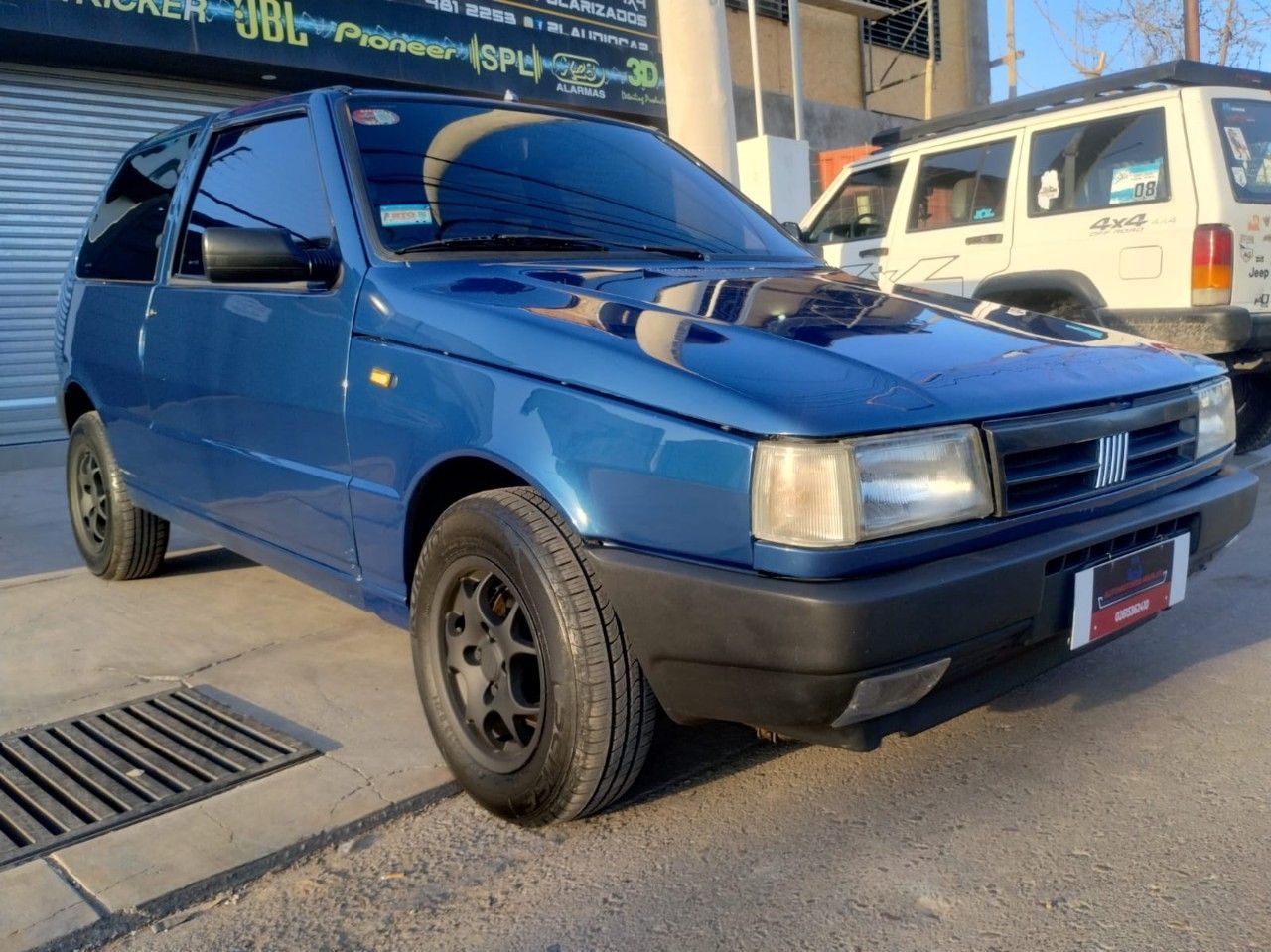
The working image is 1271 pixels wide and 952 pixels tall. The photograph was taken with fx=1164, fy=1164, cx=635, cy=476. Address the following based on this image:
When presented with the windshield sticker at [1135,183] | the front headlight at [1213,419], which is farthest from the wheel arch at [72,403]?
the windshield sticker at [1135,183]

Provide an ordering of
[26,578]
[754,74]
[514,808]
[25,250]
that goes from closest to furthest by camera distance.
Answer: [514,808] → [26,578] → [25,250] → [754,74]

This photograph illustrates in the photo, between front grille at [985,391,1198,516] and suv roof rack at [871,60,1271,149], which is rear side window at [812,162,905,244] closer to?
suv roof rack at [871,60,1271,149]

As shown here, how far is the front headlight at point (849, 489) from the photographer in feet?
6.74

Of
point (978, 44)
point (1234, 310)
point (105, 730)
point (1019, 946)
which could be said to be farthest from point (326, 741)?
point (978, 44)

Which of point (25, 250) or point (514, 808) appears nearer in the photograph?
point (514, 808)

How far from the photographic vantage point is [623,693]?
92.4 inches

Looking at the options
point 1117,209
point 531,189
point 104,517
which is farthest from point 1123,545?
point 1117,209

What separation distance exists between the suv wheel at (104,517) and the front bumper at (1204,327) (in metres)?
4.51

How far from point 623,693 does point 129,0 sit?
7945 mm

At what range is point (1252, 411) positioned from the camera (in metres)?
6.57

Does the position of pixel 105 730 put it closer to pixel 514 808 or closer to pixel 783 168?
pixel 514 808

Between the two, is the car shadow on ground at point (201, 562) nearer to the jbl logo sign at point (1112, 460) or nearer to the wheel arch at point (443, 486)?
the wheel arch at point (443, 486)

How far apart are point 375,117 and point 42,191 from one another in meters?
7.06

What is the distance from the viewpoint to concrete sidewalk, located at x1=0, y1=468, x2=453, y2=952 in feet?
7.91
